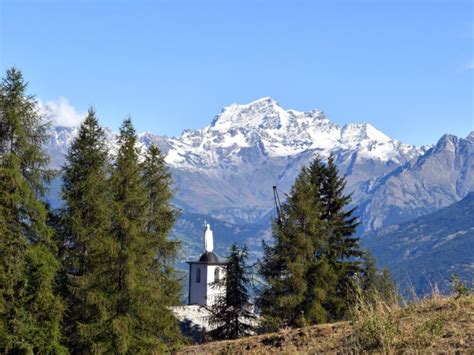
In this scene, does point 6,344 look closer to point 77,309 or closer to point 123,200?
point 77,309

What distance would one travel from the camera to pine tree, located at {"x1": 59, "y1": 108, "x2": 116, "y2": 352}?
24.2 meters

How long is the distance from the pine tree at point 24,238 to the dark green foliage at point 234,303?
706 inches

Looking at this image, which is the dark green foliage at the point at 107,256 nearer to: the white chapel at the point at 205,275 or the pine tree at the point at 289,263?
the pine tree at the point at 289,263

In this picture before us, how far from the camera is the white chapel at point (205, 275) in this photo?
194 ft

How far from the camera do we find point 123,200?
26.5 meters

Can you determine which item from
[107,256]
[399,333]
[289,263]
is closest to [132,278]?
[107,256]

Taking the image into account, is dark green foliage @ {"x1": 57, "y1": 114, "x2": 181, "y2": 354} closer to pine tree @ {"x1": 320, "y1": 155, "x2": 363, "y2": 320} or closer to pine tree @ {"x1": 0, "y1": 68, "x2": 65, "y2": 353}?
pine tree @ {"x1": 0, "y1": 68, "x2": 65, "y2": 353}

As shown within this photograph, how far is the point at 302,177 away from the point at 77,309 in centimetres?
1878

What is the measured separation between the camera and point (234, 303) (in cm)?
4175

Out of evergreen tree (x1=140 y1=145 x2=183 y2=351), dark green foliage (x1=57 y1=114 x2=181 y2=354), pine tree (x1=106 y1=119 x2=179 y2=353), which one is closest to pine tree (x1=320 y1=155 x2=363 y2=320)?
evergreen tree (x1=140 y1=145 x2=183 y2=351)

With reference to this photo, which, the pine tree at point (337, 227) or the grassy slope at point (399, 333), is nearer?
the grassy slope at point (399, 333)

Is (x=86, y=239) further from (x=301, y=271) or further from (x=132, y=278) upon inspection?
(x=301, y=271)

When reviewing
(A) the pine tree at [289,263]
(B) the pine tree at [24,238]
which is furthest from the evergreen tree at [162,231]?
(B) the pine tree at [24,238]

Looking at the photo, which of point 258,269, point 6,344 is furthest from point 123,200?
point 258,269
